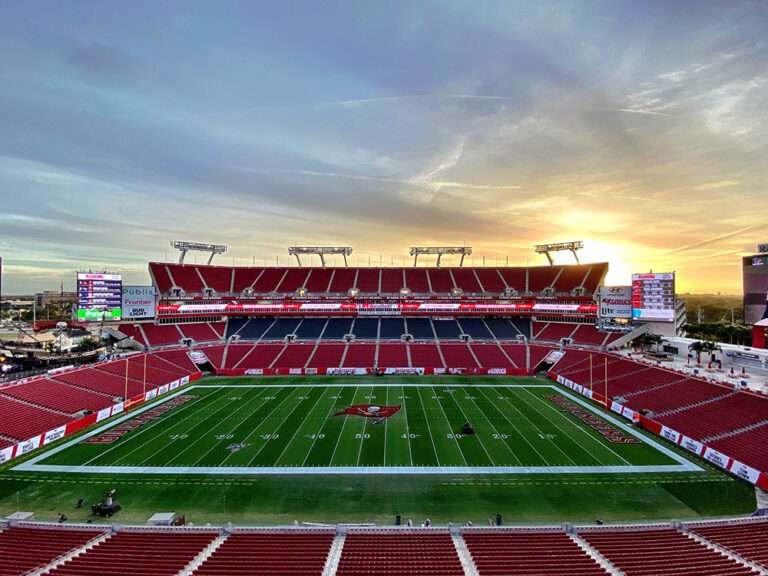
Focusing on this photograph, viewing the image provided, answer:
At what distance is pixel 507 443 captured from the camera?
26672 millimetres

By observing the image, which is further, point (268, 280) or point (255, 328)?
point (268, 280)

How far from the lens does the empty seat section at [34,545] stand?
12984 mm

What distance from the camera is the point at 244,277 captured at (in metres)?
67.2

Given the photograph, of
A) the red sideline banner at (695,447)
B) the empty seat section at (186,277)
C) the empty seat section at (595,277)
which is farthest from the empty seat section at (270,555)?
the empty seat section at (595,277)

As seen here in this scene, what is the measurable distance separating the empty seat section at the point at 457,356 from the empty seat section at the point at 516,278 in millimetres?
17050

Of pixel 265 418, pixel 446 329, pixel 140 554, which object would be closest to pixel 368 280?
pixel 446 329

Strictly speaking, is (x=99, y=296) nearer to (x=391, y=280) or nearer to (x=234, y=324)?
(x=234, y=324)

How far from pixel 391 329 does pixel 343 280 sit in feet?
47.4

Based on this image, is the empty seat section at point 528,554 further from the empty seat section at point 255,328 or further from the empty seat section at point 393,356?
the empty seat section at point 255,328

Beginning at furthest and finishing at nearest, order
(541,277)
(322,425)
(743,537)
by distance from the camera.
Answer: (541,277)
(322,425)
(743,537)

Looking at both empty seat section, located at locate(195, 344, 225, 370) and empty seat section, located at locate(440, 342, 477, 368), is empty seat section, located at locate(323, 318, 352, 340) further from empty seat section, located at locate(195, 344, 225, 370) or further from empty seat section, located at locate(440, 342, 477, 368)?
empty seat section, located at locate(440, 342, 477, 368)

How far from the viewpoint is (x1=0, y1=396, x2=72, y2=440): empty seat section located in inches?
1036

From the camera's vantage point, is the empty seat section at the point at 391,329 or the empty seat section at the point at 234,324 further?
the empty seat section at the point at 234,324

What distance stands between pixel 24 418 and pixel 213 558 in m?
25.1
